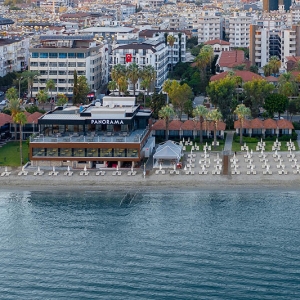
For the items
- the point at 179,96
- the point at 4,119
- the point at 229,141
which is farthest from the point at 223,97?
the point at 4,119

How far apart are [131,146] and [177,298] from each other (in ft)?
88.5

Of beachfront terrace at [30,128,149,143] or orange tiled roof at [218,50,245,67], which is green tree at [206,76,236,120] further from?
orange tiled roof at [218,50,245,67]

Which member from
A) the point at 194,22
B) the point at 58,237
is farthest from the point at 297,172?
the point at 194,22

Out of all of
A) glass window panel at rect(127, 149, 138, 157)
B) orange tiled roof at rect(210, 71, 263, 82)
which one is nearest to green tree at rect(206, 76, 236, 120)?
orange tiled roof at rect(210, 71, 263, 82)

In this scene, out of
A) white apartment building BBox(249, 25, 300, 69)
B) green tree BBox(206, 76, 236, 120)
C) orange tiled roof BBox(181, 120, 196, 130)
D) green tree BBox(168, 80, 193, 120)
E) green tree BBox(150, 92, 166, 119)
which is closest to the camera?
orange tiled roof BBox(181, 120, 196, 130)

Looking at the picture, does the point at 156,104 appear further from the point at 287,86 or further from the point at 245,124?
the point at 287,86

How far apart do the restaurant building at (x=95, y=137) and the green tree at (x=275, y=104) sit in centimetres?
1440

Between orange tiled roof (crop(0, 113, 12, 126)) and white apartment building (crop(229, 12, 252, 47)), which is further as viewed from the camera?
white apartment building (crop(229, 12, 252, 47))

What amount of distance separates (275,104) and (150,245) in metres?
37.0

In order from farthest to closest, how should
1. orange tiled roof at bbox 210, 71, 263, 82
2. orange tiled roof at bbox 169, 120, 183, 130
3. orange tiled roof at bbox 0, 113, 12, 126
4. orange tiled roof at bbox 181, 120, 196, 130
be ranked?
orange tiled roof at bbox 210, 71, 263, 82, orange tiled roof at bbox 0, 113, 12, 126, orange tiled roof at bbox 169, 120, 183, 130, orange tiled roof at bbox 181, 120, 196, 130

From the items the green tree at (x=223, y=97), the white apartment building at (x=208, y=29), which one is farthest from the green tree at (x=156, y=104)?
the white apartment building at (x=208, y=29)

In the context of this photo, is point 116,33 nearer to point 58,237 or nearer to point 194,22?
point 194,22

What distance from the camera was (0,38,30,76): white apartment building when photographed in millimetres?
117000

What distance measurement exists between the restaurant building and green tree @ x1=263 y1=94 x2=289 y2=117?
14396 millimetres
